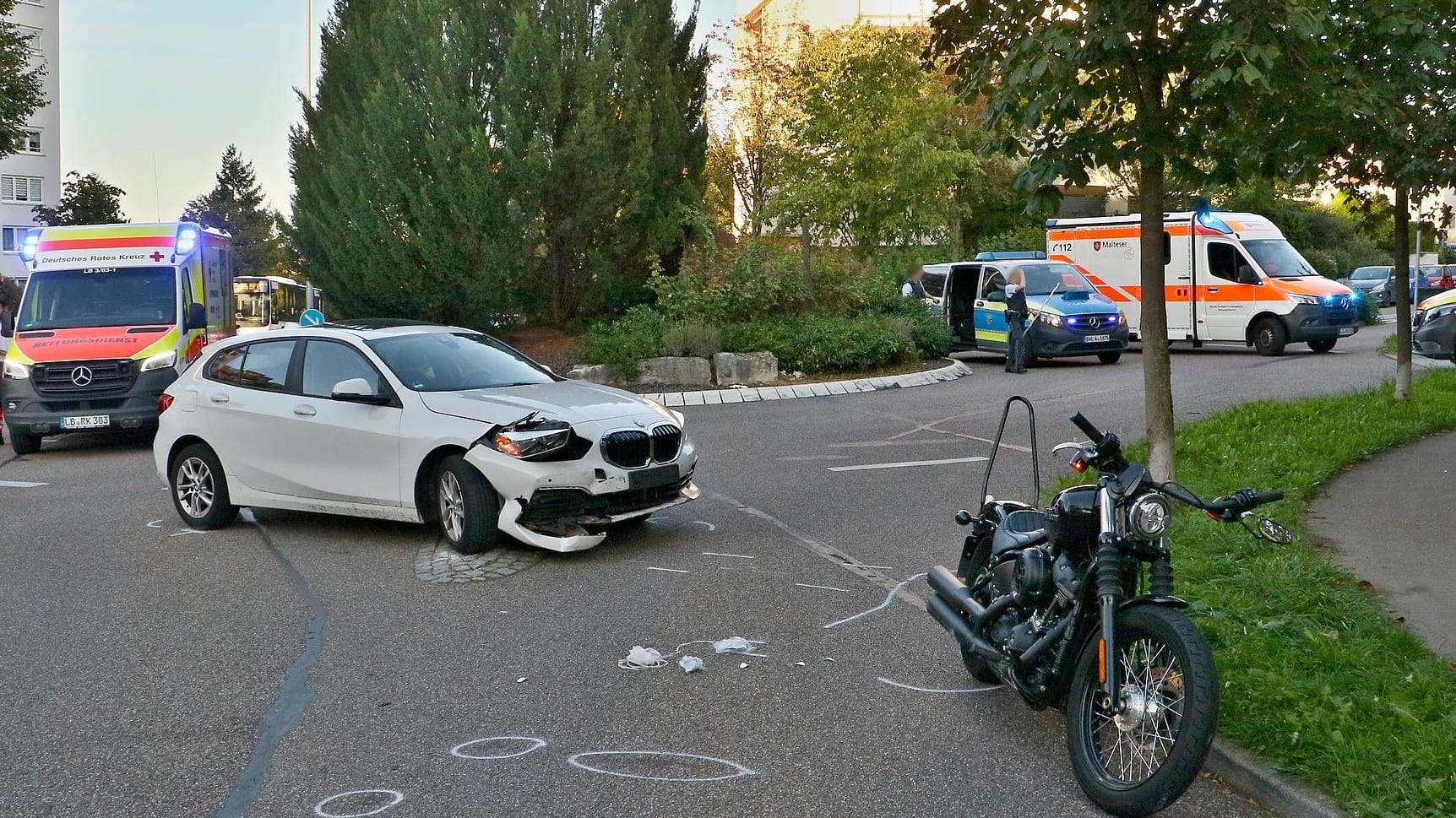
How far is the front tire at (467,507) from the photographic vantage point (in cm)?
869

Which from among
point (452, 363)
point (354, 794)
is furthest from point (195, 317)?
point (354, 794)

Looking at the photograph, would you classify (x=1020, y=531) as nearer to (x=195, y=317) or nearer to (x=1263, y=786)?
(x=1263, y=786)

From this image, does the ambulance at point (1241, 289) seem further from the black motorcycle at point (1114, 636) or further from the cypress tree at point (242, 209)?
the cypress tree at point (242, 209)

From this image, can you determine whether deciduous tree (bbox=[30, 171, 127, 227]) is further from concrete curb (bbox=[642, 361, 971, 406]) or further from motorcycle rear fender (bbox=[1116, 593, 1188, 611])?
motorcycle rear fender (bbox=[1116, 593, 1188, 611])

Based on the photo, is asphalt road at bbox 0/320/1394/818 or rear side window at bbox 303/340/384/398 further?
rear side window at bbox 303/340/384/398

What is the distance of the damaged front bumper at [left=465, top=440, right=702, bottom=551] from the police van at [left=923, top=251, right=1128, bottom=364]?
50.0 ft

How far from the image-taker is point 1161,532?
14.8ft

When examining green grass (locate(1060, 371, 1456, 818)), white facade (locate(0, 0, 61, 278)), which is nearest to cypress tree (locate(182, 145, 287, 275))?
white facade (locate(0, 0, 61, 278))

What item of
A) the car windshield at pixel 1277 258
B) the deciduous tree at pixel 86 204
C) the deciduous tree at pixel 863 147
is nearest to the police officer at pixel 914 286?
the deciduous tree at pixel 863 147

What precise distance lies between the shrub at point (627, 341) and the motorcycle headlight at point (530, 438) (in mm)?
11696

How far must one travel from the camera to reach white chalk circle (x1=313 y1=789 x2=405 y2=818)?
177 inches

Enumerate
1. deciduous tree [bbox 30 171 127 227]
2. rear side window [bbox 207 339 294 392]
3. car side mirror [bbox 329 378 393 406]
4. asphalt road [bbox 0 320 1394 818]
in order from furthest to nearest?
deciduous tree [bbox 30 171 127 227] < rear side window [bbox 207 339 294 392] < car side mirror [bbox 329 378 393 406] < asphalt road [bbox 0 320 1394 818]

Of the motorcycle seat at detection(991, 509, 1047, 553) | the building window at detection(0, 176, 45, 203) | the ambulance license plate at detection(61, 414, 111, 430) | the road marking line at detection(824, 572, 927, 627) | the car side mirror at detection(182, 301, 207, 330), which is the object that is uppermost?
the building window at detection(0, 176, 45, 203)

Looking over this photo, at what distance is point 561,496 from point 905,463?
4937mm
